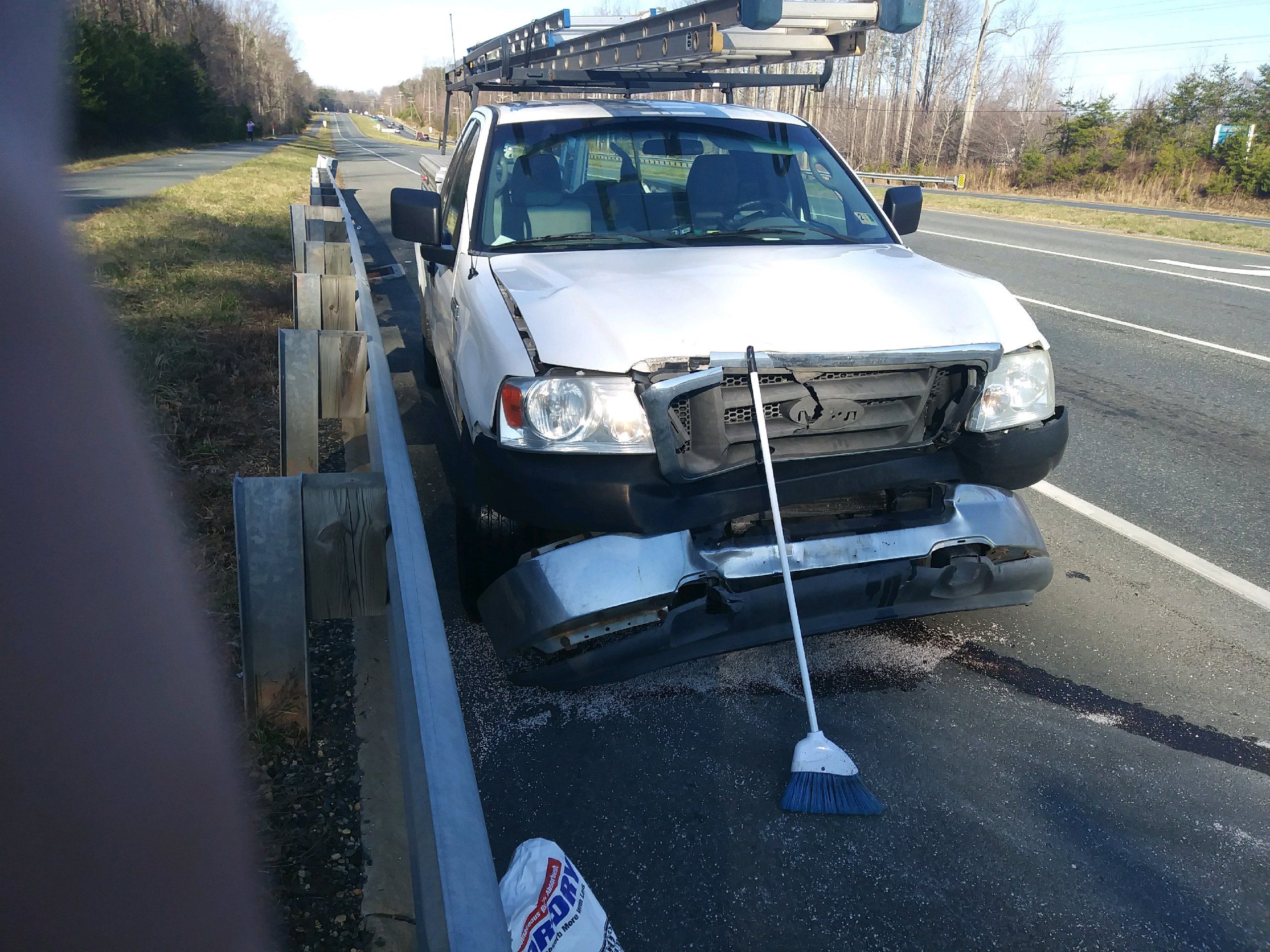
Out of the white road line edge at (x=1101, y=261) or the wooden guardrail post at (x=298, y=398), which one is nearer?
the wooden guardrail post at (x=298, y=398)

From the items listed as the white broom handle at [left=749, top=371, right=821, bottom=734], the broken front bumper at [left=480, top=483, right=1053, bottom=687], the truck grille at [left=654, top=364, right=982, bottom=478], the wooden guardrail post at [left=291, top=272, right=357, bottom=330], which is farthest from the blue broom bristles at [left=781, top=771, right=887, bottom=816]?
the wooden guardrail post at [left=291, top=272, right=357, bottom=330]

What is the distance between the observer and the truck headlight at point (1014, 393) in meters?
3.22

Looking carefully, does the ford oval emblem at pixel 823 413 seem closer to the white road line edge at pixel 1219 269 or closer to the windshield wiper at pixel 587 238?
the windshield wiper at pixel 587 238

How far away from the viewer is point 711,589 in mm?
2938

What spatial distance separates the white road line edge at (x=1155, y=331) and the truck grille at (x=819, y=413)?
4620 mm

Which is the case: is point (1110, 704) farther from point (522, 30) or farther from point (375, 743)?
point (522, 30)

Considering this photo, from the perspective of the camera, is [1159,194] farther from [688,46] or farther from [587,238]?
[587,238]

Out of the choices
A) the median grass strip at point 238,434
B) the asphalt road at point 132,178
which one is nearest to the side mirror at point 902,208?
the median grass strip at point 238,434

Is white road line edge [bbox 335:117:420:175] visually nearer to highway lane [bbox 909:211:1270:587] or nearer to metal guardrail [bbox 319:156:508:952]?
highway lane [bbox 909:211:1270:587]

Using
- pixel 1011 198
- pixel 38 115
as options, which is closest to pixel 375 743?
pixel 38 115

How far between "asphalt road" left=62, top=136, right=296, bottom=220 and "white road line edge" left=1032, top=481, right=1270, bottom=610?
47.8 feet

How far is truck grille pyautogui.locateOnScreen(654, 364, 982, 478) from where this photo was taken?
9.39 feet

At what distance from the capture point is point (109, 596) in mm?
2584

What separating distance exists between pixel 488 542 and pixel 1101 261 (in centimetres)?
1422
